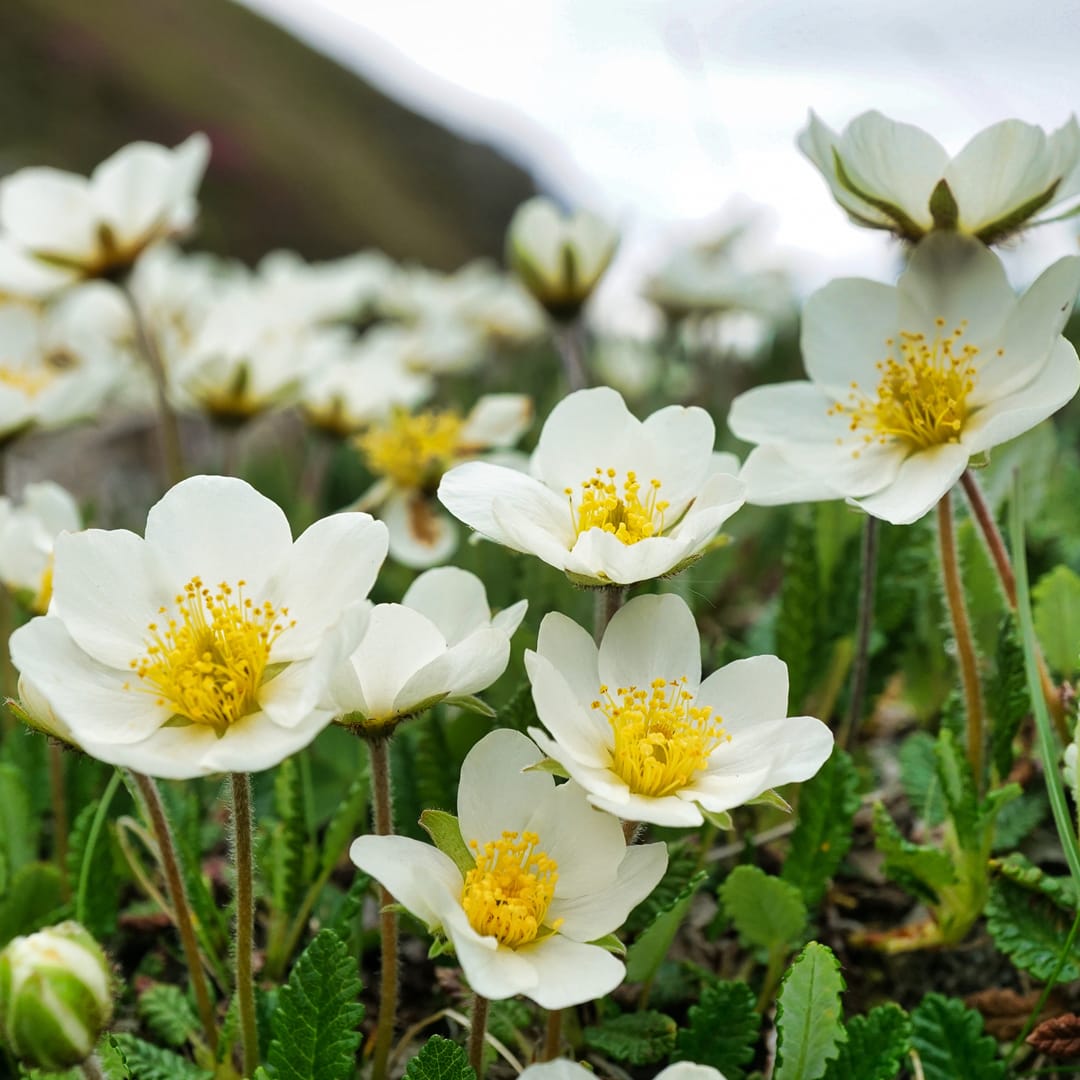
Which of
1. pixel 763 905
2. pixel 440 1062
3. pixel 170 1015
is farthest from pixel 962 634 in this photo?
pixel 170 1015

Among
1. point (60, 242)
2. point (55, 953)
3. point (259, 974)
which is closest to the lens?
point (55, 953)

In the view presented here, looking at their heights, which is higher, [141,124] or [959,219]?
[141,124]

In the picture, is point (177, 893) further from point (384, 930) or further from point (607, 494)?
point (607, 494)

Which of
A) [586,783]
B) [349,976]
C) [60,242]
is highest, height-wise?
[60,242]

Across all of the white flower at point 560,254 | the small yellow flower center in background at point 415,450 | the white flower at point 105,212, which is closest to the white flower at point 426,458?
the small yellow flower center in background at point 415,450

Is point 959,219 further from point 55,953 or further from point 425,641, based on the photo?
point 55,953

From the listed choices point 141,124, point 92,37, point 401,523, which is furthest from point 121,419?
point 92,37
